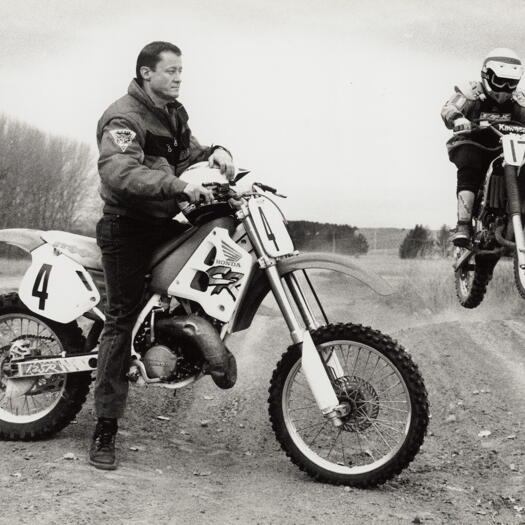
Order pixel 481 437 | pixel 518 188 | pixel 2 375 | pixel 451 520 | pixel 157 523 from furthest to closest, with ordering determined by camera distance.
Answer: pixel 518 188 → pixel 481 437 → pixel 2 375 → pixel 451 520 → pixel 157 523

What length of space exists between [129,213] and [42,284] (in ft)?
2.56

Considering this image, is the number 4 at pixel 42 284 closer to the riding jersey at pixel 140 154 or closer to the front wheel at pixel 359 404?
the riding jersey at pixel 140 154

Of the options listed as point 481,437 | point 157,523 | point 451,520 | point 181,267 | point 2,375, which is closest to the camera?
point 157,523

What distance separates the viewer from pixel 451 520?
4.48m

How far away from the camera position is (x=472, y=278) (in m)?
8.45

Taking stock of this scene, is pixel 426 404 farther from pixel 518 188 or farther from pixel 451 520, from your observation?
pixel 518 188

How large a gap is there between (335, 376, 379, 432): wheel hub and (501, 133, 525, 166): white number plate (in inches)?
126

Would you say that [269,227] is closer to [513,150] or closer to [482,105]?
[513,150]

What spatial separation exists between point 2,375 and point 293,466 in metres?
1.80

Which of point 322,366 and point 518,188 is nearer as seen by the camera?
point 322,366

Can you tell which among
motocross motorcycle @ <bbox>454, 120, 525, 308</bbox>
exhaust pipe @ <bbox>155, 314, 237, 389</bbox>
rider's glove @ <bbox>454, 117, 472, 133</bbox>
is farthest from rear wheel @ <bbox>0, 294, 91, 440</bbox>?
rider's glove @ <bbox>454, 117, 472, 133</bbox>

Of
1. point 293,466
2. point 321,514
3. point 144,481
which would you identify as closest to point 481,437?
point 293,466

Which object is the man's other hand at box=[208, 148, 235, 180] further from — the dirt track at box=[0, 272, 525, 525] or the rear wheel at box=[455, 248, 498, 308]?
the rear wheel at box=[455, 248, 498, 308]

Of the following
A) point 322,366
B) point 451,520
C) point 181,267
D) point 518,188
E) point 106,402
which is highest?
point 518,188
